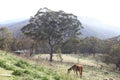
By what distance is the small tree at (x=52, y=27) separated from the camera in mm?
59156

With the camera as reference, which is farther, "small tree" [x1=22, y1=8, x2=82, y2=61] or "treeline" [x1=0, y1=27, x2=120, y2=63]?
"treeline" [x1=0, y1=27, x2=120, y2=63]

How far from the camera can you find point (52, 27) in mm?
59812

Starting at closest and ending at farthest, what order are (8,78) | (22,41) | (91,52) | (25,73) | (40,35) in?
(8,78) < (25,73) < (40,35) < (22,41) < (91,52)

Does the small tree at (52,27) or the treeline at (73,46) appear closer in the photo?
the small tree at (52,27)

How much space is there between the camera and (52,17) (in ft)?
199

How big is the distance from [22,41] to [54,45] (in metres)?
23.3

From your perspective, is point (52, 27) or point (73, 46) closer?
point (52, 27)

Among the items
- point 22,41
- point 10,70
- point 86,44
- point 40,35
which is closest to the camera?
point 10,70

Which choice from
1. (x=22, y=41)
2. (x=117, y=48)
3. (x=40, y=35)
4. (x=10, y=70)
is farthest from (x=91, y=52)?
(x=10, y=70)

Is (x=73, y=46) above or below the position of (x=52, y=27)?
below

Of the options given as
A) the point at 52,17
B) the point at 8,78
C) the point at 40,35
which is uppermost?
the point at 52,17

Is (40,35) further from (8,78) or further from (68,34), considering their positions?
(8,78)

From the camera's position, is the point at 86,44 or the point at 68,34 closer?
the point at 68,34

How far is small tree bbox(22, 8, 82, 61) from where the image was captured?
2329 inches
